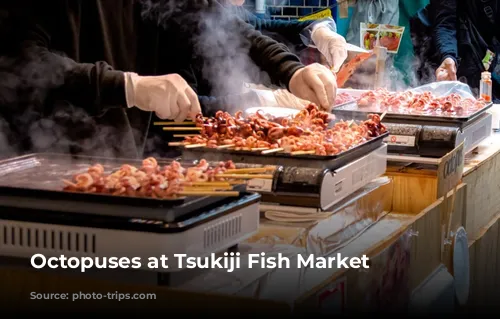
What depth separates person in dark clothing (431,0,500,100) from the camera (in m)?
6.48

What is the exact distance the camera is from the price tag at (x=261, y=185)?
256 cm

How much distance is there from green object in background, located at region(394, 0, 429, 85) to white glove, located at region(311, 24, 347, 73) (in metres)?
2.11

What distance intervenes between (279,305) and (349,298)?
38cm

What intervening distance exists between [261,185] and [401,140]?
1172 mm


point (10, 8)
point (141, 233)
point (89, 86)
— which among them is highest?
point (10, 8)

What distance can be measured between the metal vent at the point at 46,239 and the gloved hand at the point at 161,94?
86cm

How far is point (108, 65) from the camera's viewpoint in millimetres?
2756

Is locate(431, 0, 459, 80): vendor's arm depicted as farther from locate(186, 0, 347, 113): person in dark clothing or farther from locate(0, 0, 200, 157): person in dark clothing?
locate(0, 0, 200, 157): person in dark clothing

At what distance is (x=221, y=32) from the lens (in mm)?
3836

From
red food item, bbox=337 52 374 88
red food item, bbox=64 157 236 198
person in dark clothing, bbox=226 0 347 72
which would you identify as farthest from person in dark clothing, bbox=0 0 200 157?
red food item, bbox=337 52 374 88

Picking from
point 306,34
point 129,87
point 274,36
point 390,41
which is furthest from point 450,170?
point 390,41

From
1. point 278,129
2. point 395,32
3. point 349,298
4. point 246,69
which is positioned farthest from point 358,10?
point 349,298

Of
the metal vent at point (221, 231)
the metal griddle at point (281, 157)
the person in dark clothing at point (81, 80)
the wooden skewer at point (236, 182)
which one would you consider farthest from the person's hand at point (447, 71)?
the metal vent at point (221, 231)

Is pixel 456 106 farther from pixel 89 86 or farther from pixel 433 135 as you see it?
pixel 89 86
